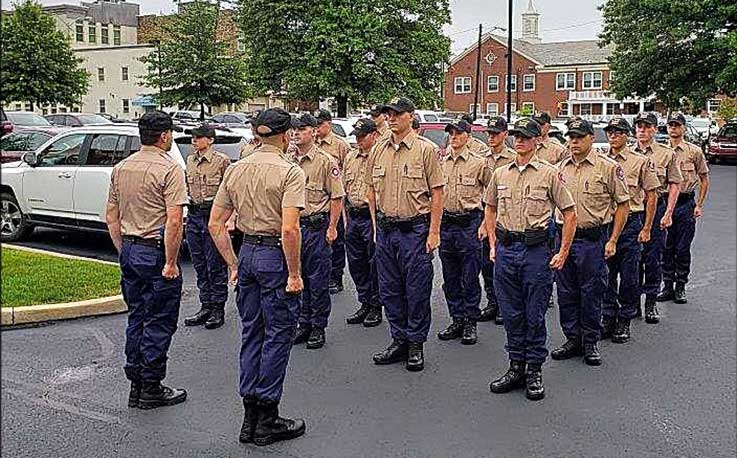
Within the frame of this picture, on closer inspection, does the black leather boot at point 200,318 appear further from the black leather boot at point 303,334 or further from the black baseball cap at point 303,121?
the black baseball cap at point 303,121

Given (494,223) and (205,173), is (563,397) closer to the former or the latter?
(494,223)

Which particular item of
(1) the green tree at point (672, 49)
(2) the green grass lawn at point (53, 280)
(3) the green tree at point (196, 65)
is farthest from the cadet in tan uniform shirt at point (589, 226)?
(3) the green tree at point (196, 65)

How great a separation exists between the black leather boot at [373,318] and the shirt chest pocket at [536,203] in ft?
8.10

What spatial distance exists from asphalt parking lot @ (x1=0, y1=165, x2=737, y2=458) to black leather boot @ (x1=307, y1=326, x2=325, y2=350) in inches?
3.5

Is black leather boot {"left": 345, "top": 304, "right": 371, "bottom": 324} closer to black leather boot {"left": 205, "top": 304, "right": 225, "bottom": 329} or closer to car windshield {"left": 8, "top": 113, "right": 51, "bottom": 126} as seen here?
black leather boot {"left": 205, "top": 304, "right": 225, "bottom": 329}

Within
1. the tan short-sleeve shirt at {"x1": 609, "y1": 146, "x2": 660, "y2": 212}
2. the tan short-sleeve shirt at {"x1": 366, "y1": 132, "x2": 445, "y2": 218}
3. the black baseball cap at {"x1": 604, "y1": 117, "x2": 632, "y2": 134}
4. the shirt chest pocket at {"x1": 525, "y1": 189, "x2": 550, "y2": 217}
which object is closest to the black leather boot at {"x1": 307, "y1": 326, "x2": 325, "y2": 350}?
the tan short-sleeve shirt at {"x1": 366, "y1": 132, "x2": 445, "y2": 218}

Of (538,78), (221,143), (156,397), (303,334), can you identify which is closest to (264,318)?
(156,397)

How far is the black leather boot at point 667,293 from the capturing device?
27.2 ft

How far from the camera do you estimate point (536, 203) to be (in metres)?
5.32

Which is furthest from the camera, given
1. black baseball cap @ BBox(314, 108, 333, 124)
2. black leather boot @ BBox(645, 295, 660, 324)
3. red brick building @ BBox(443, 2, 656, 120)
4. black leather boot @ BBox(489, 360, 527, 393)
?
red brick building @ BBox(443, 2, 656, 120)

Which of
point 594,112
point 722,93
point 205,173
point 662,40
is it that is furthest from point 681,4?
point 594,112

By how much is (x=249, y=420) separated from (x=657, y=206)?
4.64m

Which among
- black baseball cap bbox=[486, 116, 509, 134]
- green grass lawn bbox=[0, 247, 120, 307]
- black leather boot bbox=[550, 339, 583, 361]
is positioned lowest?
black leather boot bbox=[550, 339, 583, 361]

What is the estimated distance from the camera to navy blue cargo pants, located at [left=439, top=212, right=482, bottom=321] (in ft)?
22.4
